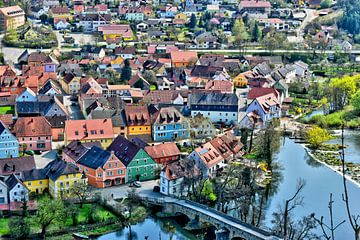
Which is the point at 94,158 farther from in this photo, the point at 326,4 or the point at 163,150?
the point at 326,4

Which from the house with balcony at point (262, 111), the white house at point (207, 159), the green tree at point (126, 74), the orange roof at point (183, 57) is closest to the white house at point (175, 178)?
the white house at point (207, 159)

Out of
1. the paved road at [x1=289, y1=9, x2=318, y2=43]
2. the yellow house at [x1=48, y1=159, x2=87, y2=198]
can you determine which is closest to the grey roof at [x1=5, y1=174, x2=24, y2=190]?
the yellow house at [x1=48, y1=159, x2=87, y2=198]

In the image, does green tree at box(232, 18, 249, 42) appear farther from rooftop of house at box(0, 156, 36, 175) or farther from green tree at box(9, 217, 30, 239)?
green tree at box(9, 217, 30, 239)

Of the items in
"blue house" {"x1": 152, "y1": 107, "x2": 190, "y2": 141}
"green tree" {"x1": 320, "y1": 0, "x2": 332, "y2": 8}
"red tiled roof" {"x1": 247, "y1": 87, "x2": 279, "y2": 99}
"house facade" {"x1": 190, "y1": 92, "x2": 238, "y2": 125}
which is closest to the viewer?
"blue house" {"x1": 152, "y1": 107, "x2": 190, "y2": 141}

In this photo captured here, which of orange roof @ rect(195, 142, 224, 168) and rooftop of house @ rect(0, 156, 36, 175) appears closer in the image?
rooftop of house @ rect(0, 156, 36, 175)

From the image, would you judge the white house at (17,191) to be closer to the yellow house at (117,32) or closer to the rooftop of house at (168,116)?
the rooftop of house at (168,116)

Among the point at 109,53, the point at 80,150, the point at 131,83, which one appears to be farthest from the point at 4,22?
the point at 80,150

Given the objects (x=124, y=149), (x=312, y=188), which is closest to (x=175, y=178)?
(x=124, y=149)
